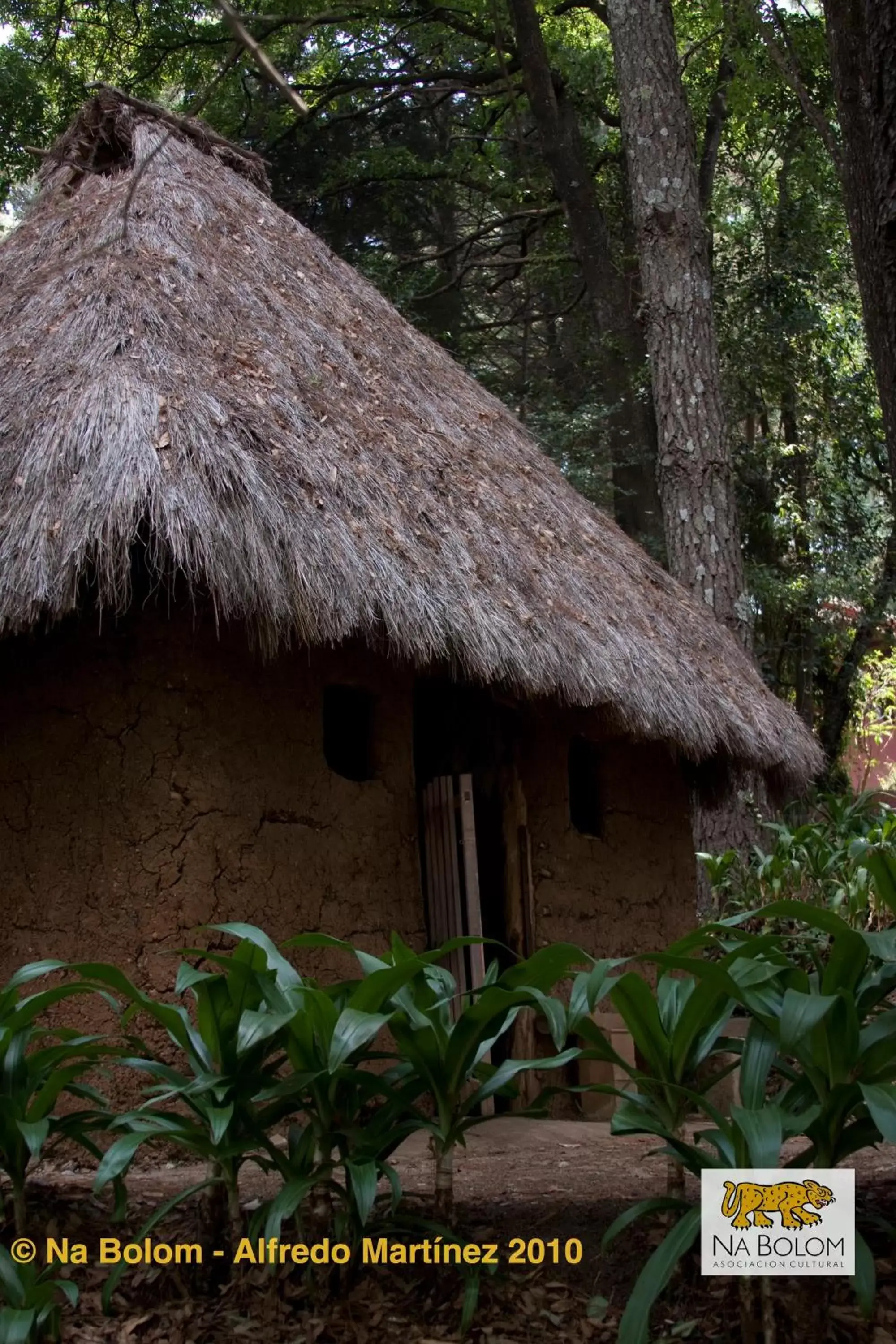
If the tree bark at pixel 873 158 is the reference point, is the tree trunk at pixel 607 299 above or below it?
above

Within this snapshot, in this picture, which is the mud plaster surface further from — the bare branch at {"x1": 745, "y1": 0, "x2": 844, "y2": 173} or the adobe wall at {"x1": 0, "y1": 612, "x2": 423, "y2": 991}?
the bare branch at {"x1": 745, "y1": 0, "x2": 844, "y2": 173}

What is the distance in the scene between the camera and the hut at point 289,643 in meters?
4.95

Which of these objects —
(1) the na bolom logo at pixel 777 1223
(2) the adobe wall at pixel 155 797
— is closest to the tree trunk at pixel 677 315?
(2) the adobe wall at pixel 155 797

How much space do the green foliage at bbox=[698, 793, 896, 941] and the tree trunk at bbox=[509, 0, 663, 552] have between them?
13.5 feet

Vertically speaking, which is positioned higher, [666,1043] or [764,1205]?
[666,1043]

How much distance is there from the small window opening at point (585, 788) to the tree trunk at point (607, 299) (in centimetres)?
520

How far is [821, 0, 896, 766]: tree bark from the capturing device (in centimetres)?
291

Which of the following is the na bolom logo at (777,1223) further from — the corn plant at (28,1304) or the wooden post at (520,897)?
the wooden post at (520,897)

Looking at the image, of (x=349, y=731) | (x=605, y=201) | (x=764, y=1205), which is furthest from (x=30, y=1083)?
(x=605, y=201)

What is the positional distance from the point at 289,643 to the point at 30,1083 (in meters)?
2.07

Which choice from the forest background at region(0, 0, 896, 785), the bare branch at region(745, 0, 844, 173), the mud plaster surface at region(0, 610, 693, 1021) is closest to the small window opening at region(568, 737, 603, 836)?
the mud plaster surface at region(0, 610, 693, 1021)

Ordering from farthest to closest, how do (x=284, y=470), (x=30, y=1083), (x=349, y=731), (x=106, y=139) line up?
(x=106, y=139)
(x=349, y=731)
(x=284, y=470)
(x=30, y=1083)

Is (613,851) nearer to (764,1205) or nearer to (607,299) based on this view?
(764,1205)

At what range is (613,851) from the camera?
6859 millimetres
